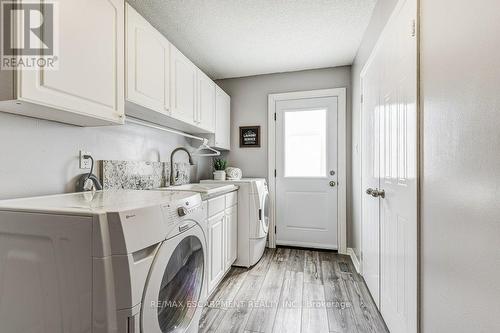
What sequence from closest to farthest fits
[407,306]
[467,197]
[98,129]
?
[467,197]
[407,306]
[98,129]

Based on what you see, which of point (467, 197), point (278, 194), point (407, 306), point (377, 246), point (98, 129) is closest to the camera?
point (467, 197)

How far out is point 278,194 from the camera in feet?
10.6

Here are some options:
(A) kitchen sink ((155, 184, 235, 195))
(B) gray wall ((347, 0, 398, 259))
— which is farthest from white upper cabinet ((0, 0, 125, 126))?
(B) gray wall ((347, 0, 398, 259))

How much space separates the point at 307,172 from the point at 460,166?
2.33m

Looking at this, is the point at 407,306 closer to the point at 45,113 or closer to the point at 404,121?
the point at 404,121

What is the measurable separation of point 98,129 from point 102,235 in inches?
43.8

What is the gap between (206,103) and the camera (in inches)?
102

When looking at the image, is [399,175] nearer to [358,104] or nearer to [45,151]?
[358,104]

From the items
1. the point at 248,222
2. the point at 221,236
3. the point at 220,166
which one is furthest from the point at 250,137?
the point at 221,236

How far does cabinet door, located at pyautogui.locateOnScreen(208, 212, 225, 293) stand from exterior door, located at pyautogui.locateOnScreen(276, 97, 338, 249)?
4.17ft

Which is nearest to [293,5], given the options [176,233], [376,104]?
[376,104]

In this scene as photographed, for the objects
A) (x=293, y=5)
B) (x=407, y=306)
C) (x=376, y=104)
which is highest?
(x=293, y=5)

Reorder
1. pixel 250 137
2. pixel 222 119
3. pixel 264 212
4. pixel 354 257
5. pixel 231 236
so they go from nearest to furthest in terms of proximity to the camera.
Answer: pixel 231 236
pixel 354 257
pixel 264 212
pixel 222 119
pixel 250 137

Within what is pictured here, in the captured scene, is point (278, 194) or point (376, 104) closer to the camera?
point (376, 104)
